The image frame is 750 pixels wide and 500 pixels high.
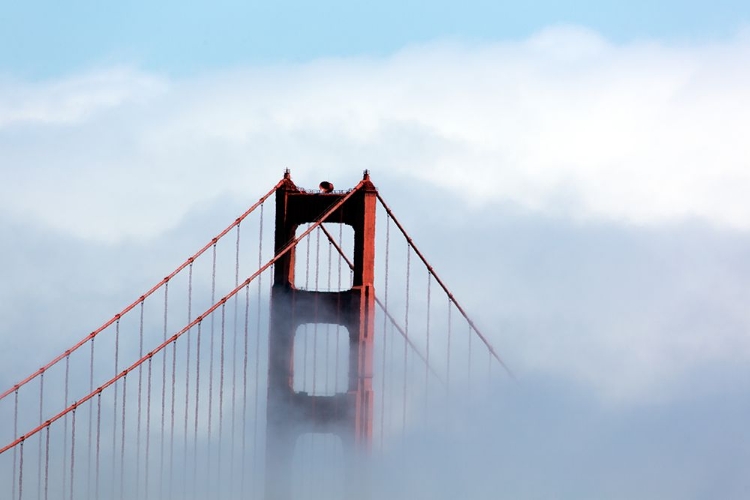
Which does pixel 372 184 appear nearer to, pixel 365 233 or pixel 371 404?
pixel 365 233

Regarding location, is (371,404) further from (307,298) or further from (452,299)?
(452,299)

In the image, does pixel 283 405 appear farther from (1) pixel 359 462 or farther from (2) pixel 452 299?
(2) pixel 452 299

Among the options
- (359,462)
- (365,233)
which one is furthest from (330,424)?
(365,233)

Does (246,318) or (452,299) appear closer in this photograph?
→ (246,318)

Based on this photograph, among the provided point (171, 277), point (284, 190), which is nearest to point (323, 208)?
point (284, 190)

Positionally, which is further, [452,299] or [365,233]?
[452,299]

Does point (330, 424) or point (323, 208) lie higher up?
point (323, 208)
